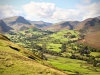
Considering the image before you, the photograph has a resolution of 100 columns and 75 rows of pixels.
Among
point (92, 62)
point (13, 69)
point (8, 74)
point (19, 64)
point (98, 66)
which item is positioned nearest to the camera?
point (8, 74)

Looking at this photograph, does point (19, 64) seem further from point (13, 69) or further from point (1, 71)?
point (1, 71)

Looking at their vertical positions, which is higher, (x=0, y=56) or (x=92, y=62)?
(x=0, y=56)

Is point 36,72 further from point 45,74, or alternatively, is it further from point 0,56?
point 0,56

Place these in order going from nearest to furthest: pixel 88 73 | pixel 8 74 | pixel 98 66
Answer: pixel 8 74, pixel 88 73, pixel 98 66

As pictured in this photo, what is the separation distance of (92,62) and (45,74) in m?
178

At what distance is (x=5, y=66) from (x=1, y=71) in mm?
2168

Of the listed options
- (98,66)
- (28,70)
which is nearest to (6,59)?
(28,70)

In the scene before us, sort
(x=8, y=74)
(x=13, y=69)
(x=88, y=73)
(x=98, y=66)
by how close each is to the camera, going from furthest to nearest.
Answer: (x=98, y=66)
(x=88, y=73)
(x=13, y=69)
(x=8, y=74)

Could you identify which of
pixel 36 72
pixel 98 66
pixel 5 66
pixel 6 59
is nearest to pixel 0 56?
pixel 6 59

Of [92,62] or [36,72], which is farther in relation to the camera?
[92,62]

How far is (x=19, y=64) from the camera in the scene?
33.4 m

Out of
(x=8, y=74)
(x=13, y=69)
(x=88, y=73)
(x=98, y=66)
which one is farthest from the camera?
(x=98, y=66)

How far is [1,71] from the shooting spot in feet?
96.5

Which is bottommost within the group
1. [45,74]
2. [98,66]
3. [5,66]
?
[98,66]
